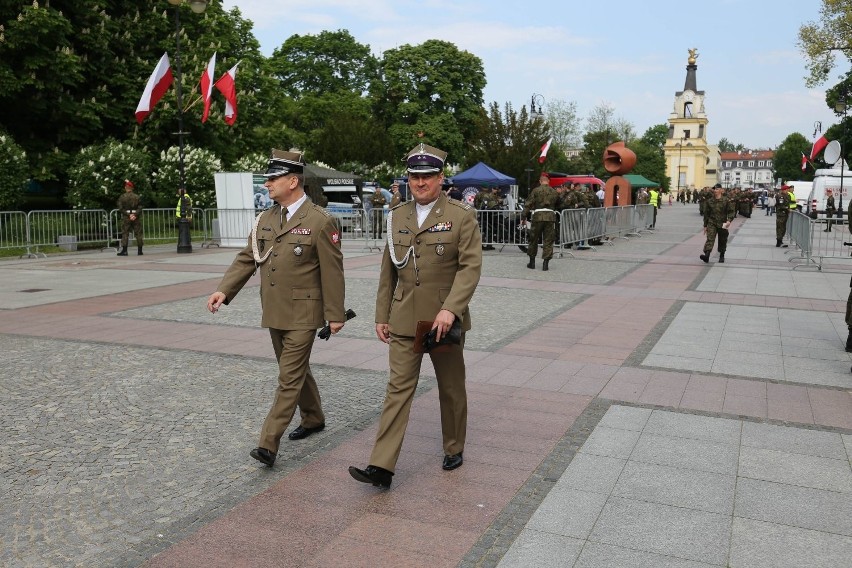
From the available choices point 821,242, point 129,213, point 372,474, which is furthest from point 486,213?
point 372,474

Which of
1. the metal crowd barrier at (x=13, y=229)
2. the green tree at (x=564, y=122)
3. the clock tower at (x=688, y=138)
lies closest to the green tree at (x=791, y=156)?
the clock tower at (x=688, y=138)

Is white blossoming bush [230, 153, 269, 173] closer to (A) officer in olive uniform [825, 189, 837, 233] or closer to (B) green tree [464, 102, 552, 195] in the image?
(B) green tree [464, 102, 552, 195]

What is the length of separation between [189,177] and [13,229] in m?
8.71

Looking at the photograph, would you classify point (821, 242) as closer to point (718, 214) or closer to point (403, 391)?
point (718, 214)

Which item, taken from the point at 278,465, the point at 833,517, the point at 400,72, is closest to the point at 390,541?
the point at 278,465

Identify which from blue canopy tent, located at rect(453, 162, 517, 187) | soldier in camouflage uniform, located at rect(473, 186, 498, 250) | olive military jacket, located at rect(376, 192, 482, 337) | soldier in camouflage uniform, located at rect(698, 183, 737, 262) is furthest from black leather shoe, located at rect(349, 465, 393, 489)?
blue canopy tent, located at rect(453, 162, 517, 187)

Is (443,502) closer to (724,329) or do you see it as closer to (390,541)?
(390,541)

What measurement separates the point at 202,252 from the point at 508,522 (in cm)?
1769

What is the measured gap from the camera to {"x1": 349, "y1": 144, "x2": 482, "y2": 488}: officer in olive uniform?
13.4ft

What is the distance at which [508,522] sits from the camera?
376 centimetres

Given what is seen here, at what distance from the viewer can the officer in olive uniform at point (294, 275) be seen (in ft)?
14.5

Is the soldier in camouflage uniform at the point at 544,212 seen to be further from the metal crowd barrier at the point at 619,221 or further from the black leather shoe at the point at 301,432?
the black leather shoe at the point at 301,432

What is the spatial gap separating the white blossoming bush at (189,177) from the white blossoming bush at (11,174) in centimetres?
502

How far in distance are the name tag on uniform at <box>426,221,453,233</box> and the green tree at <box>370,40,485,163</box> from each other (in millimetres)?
51225
